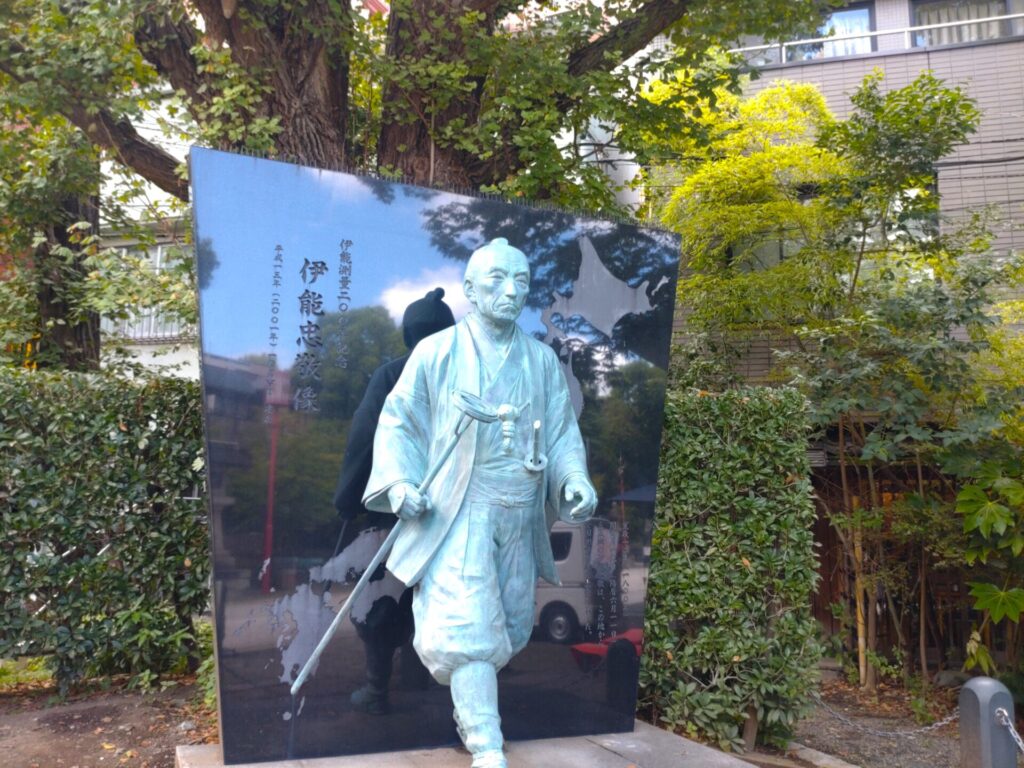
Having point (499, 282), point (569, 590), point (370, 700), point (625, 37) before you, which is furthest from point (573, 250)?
point (370, 700)

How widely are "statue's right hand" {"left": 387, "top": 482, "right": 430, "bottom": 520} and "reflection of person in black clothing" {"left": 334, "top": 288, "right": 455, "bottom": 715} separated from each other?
629 millimetres

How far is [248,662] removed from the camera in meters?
4.74

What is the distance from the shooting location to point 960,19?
39.6 feet

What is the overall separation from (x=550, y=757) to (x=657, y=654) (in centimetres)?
143

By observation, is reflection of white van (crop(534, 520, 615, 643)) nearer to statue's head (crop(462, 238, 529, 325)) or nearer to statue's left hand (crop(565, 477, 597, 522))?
statue's left hand (crop(565, 477, 597, 522))

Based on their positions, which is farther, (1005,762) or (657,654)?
(657,654)

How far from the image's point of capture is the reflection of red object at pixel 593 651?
5.72m

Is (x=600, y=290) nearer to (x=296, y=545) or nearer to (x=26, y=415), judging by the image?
(x=296, y=545)

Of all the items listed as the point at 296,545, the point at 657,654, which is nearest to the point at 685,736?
the point at 657,654

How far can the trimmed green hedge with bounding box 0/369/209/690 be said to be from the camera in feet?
19.6

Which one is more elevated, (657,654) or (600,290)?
(600,290)

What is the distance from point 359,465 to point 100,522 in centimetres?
227

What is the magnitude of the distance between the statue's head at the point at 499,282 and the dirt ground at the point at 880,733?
426 centimetres

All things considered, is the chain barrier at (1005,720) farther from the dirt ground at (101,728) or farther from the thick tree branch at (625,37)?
the thick tree branch at (625,37)
